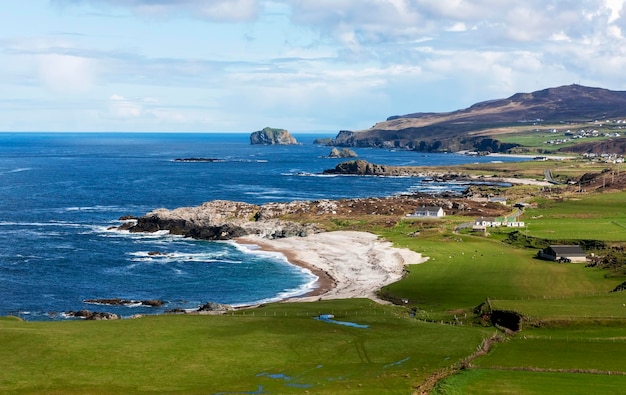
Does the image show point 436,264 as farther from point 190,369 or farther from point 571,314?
point 190,369

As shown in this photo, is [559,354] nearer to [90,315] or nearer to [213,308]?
[213,308]

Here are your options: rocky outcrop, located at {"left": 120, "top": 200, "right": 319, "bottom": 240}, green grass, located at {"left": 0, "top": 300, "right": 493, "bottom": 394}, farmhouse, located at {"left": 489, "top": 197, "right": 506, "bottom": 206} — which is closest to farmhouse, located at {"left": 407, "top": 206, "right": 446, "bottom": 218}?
farmhouse, located at {"left": 489, "top": 197, "right": 506, "bottom": 206}

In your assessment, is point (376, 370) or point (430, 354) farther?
point (430, 354)

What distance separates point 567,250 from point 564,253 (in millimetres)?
1076

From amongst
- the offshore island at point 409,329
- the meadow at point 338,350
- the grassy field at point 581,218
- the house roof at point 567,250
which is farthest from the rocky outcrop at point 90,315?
the grassy field at point 581,218

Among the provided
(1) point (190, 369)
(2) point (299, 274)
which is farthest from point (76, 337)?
(2) point (299, 274)

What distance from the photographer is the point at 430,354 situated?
53.0 m

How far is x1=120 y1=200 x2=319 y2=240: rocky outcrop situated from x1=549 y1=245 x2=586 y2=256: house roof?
47988 millimetres

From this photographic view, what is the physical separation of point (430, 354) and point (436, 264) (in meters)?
47.5

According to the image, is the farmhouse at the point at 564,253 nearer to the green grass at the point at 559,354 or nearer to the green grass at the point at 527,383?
the green grass at the point at 559,354

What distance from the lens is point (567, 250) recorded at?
98.8 m

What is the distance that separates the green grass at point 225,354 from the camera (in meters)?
44.9

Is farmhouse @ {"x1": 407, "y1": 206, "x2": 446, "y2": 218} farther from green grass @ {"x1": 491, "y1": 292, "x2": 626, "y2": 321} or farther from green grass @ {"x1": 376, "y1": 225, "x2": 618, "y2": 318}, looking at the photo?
green grass @ {"x1": 491, "y1": 292, "x2": 626, "y2": 321}

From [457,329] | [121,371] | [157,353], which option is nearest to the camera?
[121,371]
